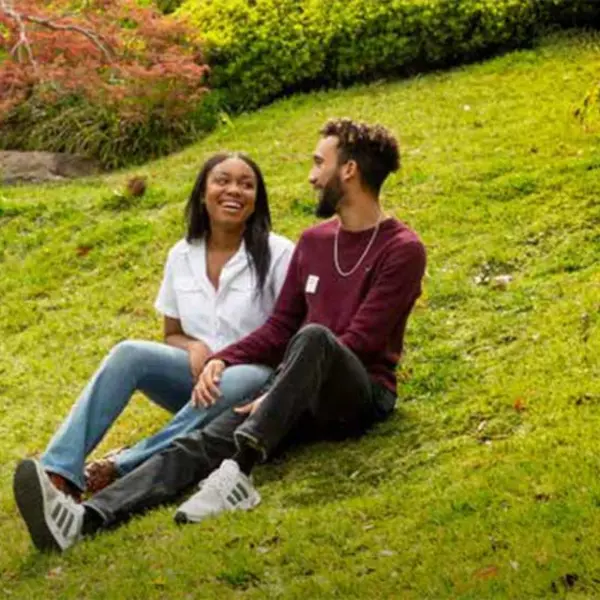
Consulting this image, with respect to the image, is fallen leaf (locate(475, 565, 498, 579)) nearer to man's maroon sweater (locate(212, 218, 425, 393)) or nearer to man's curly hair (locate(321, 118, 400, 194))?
man's maroon sweater (locate(212, 218, 425, 393))

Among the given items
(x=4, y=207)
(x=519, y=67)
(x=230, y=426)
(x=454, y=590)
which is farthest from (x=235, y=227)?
(x=519, y=67)

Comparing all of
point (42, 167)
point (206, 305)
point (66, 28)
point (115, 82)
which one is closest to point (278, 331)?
point (206, 305)

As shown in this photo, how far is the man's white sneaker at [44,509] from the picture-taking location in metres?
5.01

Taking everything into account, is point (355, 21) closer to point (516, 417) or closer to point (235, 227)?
point (235, 227)

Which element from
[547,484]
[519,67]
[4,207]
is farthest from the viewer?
[519,67]

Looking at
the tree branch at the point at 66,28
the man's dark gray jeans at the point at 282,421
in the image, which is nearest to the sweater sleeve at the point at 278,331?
the man's dark gray jeans at the point at 282,421

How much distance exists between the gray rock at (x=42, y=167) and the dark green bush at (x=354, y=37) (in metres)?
1.67

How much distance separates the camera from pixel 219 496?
5.14 metres

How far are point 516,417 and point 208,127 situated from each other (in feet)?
26.6

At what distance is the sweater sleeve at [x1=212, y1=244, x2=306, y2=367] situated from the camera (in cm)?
579

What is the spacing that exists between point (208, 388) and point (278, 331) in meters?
0.44

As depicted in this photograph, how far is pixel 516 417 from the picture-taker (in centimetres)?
556

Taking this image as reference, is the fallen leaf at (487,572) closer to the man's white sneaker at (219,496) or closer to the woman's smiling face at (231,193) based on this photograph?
the man's white sneaker at (219,496)

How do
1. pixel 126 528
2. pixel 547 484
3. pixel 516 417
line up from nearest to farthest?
1. pixel 547 484
2. pixel 126 528
3. pixel 516 417
